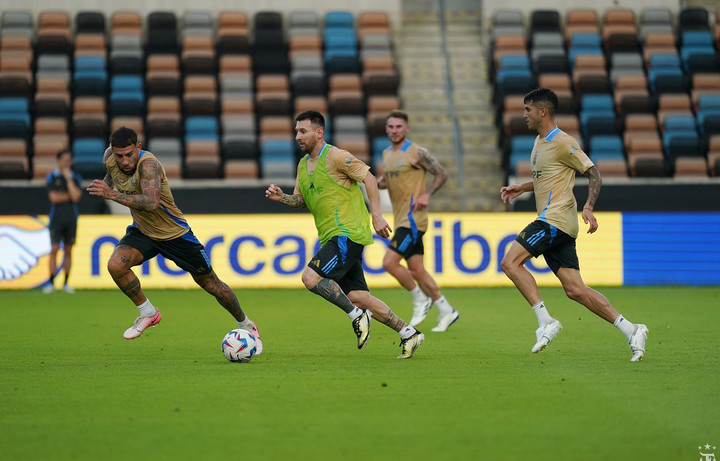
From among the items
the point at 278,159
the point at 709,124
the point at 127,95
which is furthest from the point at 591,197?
the point at 127,95

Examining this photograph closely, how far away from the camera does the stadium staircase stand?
67.8 ft

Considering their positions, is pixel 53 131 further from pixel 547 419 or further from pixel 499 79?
pixel 547 419

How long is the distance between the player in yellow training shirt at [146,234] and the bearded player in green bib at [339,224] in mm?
847

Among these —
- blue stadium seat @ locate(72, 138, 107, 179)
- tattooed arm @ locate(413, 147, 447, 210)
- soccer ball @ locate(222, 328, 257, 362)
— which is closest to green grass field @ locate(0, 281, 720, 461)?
soccer ball @ locate(222, 328, 257, 362)

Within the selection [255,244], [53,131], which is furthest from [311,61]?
[255,244]

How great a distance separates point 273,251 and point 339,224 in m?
8.53

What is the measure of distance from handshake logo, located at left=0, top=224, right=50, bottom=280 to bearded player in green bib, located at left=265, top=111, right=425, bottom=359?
9.25 metres

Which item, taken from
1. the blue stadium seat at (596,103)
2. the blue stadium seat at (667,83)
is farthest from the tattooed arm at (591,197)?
the blue stadium seat at (667,83)

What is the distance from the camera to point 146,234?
8703 millimetres

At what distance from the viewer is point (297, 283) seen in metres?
16.7

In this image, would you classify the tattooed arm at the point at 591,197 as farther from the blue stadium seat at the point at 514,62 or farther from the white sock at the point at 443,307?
the blue stadium seat at the point at 514,62

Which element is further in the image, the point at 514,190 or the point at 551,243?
the point at 514,190

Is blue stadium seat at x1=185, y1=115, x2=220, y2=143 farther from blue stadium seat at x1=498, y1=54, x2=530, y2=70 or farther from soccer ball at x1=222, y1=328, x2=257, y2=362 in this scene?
soccer ball at x1=222, y1=328, x2=257, y2=362

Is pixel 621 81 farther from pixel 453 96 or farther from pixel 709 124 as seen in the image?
pixel 453 96
